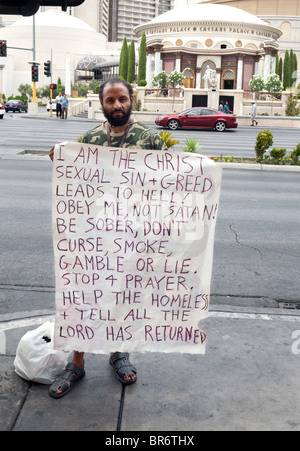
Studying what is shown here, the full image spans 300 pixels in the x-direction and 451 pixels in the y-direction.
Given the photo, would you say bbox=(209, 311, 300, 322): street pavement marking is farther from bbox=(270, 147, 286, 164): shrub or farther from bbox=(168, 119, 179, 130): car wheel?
bbox=(168, 119, 179, 130): car wheel

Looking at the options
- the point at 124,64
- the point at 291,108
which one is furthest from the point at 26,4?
the point at 124,64

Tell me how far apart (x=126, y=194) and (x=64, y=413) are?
4.60 ft

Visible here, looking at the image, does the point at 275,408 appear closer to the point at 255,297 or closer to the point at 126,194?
the point at 126,194

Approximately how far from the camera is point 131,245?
3439 mm

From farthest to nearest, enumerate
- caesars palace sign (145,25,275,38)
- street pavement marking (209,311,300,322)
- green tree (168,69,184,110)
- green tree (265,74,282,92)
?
caesars palace sign (145,25,275,38)
green tree (265,74,282,92)
green tree (168,69,184,110)
street pavement marking (209,311,300,322)

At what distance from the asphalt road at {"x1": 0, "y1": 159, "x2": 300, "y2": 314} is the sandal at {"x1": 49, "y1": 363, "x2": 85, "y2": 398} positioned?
4.29 feet

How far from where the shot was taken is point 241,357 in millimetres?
4000

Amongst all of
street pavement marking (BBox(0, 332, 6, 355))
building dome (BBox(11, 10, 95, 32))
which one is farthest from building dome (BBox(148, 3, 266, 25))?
street pavement marking (BBox(0, 332, 6, 355))

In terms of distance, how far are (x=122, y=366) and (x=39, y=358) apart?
1.85 ft

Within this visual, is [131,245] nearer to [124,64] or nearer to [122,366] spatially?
[122,366]

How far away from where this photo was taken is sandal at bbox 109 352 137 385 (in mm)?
3604

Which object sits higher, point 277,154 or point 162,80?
point 162,80

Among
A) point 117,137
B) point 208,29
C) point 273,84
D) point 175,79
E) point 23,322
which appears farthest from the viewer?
point 208,29

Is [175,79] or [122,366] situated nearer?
[122,366]
